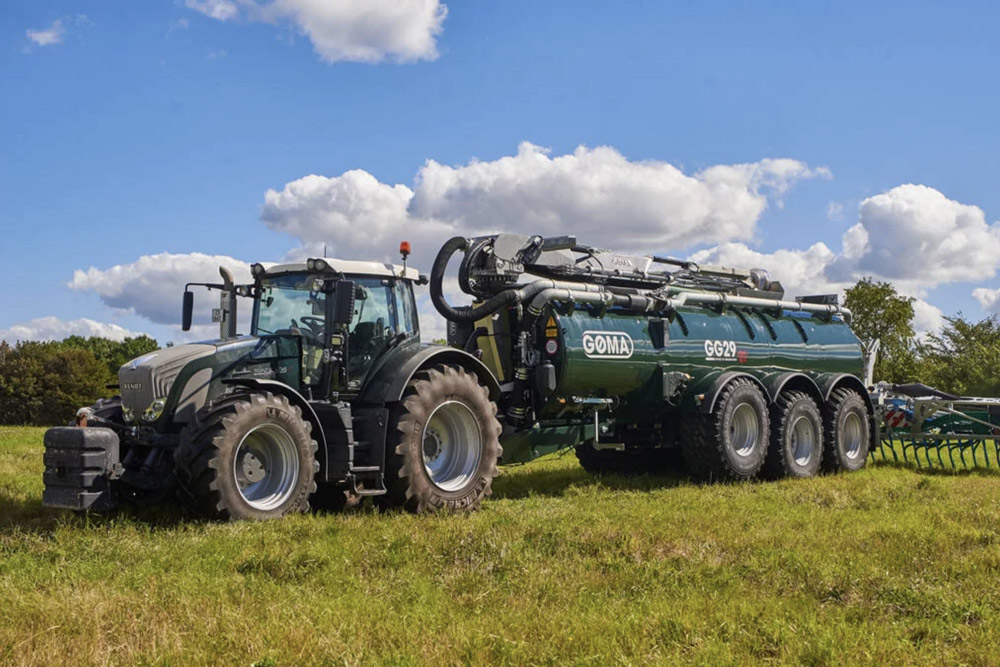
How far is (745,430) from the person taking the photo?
13477mm

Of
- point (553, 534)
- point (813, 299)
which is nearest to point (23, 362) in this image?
point (813, 299)

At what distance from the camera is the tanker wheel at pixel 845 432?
579 inches

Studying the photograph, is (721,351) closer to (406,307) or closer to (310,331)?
(406,307)

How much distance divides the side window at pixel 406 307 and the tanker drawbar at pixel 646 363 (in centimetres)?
138

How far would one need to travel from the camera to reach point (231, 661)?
469 cm

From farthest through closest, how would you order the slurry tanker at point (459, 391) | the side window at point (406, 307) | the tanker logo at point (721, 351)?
1. the tanker logo at point (721, 351)
2. the side window at point (406, 307)
3. the slurry tanker at point (459, 391)

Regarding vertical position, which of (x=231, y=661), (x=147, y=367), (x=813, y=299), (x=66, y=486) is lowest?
(x=231, y=661)

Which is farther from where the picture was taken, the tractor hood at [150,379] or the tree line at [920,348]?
the tree line at [920,348]

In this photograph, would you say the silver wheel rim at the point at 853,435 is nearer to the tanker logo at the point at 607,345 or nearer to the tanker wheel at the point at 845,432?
the tanker wheel at the point at 845,432

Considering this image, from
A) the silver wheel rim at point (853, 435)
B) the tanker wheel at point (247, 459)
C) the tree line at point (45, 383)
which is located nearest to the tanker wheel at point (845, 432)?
the silver wheel rim at point (853, 435)

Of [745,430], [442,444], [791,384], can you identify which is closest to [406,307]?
[442,444]

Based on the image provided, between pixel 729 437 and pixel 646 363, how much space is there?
1602 mm

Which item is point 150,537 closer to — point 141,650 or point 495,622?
point 141,650

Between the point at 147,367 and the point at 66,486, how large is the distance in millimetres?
1272
